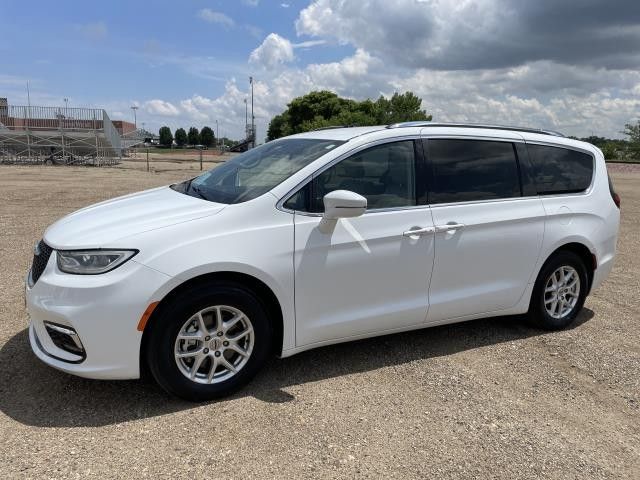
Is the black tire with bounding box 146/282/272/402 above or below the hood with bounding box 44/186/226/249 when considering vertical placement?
below

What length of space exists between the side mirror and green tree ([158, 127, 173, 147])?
119937 millimetres

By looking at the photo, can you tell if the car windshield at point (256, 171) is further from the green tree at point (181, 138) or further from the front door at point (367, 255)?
the green tree at point (181, 138)

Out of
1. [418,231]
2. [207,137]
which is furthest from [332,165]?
[207,137]

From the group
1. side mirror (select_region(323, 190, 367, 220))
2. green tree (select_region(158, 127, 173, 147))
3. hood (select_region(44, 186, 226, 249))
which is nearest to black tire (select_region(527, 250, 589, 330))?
side mirror (select_region(323, 190, 367, 220))

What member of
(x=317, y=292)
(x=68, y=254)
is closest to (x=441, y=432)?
(x=317, y=292)

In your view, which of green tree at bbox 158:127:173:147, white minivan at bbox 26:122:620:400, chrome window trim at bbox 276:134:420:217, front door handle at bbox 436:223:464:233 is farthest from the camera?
green tree at bbox 158:127:173:147

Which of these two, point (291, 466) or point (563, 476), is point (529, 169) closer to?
point (563, 476)

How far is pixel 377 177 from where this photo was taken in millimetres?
3818

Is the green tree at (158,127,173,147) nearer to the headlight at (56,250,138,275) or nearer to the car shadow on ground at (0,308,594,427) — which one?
the car shadow on ground at (0,308,594,427)

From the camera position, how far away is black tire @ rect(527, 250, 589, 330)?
4.60 m

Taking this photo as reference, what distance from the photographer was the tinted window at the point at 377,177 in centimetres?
362

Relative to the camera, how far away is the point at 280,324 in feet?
11.4

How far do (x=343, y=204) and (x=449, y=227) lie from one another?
3.37ft

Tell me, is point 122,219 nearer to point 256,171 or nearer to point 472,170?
point 256,171
